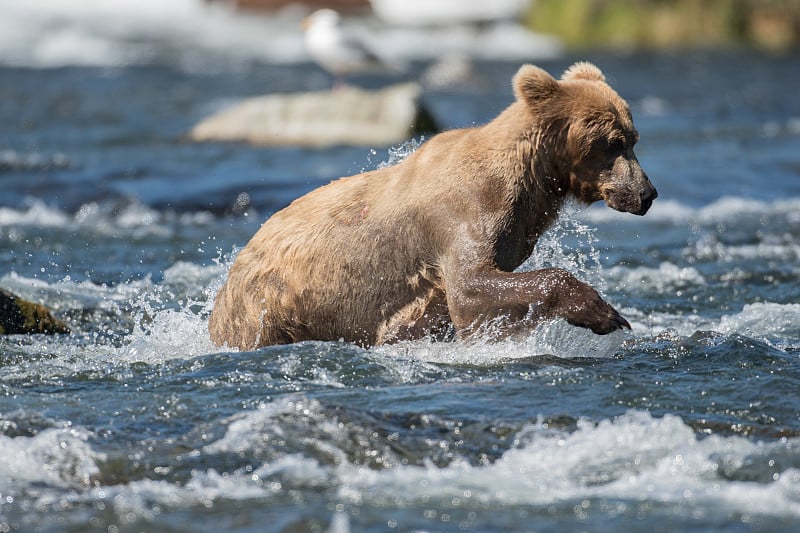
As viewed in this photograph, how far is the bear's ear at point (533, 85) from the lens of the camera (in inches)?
282

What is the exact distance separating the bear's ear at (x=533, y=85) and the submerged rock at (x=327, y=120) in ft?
36.2

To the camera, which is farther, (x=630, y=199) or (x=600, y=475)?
(x=630, y=199)

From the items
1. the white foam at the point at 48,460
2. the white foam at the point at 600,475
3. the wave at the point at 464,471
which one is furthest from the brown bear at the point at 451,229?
the white foam at the point at 48,460

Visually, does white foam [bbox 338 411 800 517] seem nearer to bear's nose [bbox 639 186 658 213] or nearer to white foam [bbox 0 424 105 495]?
white foam [bbox 0 424 105 495]

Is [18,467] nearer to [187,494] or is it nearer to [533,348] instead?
[187,494]

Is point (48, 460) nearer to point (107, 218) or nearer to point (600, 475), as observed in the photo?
point (600, 475)

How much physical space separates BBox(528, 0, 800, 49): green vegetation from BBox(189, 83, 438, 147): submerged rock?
70.0ft

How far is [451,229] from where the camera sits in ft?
23.7

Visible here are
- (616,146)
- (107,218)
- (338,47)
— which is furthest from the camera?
(338,47)

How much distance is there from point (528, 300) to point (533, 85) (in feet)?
4.27

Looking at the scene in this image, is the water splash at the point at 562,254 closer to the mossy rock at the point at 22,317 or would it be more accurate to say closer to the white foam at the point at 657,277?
the white foam at the point at 657,277

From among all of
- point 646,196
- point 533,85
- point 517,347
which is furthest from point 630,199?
point 517,347

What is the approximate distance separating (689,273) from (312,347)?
16.3ft

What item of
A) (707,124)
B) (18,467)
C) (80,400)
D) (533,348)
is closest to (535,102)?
(533,348)
